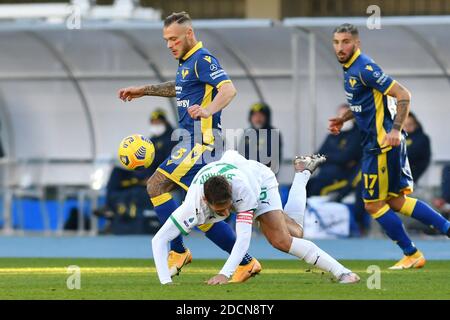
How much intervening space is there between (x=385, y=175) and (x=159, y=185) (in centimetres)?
233

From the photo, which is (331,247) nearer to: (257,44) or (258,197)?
(257,44)

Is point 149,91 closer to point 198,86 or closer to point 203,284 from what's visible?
point 198,86

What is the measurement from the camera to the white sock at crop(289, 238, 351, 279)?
1024cm

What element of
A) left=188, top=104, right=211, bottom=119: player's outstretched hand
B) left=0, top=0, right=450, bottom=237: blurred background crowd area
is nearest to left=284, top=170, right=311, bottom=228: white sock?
left=188, top=104, right=211, bottom=119: player's outstretched hand

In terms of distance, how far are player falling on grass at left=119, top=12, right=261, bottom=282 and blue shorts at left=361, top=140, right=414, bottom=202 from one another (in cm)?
181

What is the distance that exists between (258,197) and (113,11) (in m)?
11.0

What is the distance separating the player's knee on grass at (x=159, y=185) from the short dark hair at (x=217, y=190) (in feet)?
5.72

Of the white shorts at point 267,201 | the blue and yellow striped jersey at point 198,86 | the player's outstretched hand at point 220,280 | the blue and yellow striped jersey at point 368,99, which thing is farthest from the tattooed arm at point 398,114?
the player's outstretched hand at point 220,280

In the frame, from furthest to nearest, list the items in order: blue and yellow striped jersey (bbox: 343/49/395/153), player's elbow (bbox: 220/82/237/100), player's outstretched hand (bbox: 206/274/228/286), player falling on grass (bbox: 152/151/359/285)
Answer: blue and yellow striped jersey (bbox: 343/49/395/153), player's elbow (bbox: 220/82/237/100), player's outstretched hand (bbox: 206/274/228/286), player falling on grass (bbox: 152/151/359/285)

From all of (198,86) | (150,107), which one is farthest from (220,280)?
(150,107)

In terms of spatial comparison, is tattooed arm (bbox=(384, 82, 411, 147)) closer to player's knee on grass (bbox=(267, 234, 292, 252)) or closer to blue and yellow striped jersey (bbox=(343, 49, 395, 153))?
blue and yellow striped jersey (bbox=(343, 49, 395, 153))

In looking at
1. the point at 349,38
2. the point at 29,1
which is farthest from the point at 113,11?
the point at 349,38

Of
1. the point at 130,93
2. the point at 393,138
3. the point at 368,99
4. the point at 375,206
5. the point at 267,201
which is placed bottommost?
the point at 375,206

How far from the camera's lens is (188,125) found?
38.3ft
